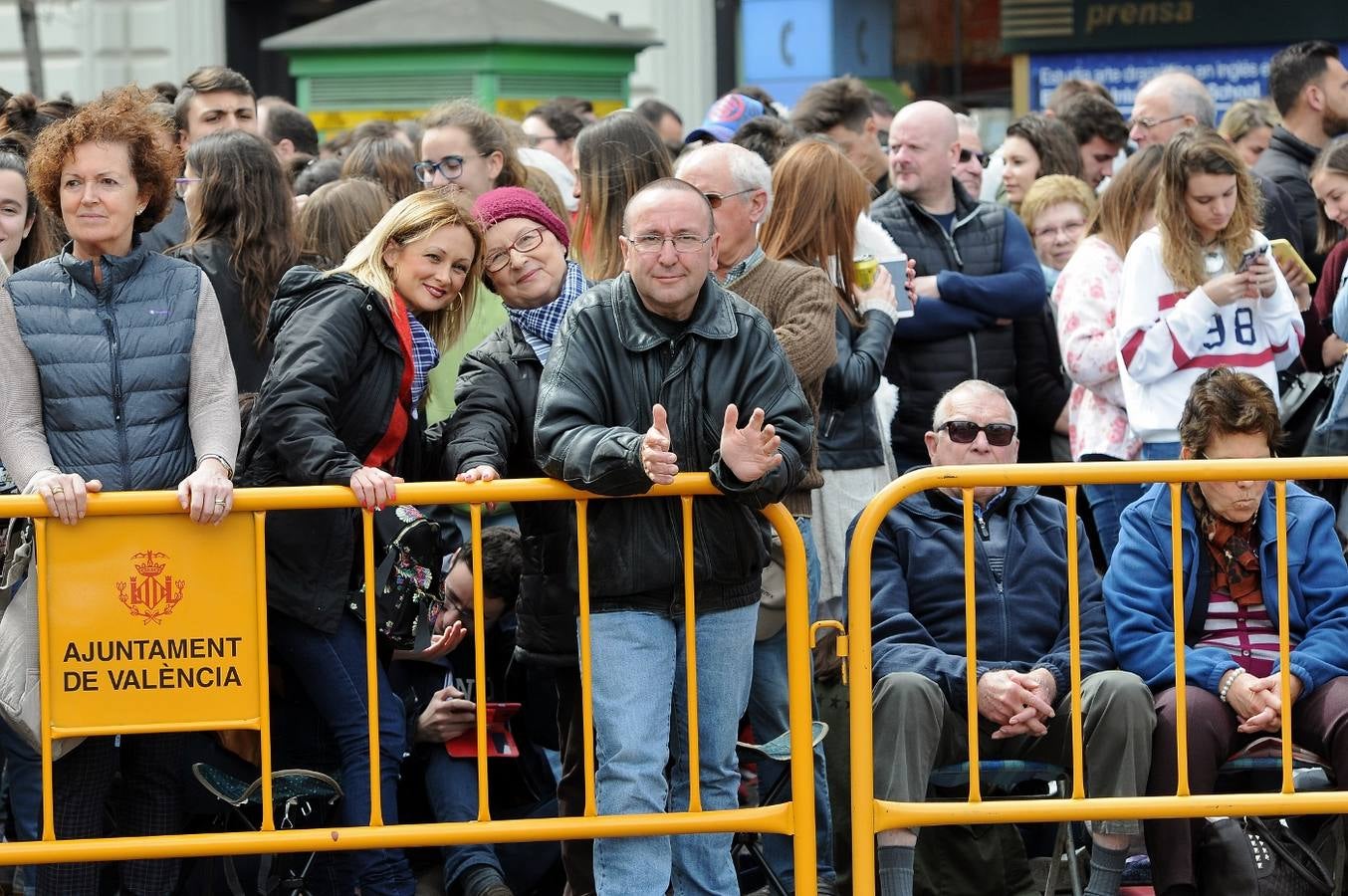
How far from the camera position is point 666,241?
15.7 ft

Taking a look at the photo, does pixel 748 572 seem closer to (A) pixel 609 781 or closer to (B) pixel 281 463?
(A) pixel 609 781

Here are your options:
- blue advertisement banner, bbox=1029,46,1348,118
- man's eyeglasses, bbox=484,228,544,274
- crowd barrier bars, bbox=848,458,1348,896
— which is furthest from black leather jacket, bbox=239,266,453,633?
blue advertisement banner, bbox=1029,46,1348,118

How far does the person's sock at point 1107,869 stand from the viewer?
5223 millimetres

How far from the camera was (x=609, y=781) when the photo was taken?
15.9 feet

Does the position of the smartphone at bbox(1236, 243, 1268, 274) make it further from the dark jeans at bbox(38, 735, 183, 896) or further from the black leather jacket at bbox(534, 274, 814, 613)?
the dark jeans at bbox(38, 735, 183, 896)

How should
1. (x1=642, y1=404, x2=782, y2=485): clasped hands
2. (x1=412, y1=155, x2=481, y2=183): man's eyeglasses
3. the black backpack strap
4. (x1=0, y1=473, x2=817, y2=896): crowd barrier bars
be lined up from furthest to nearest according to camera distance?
(x1=412, y1=155, x2=481, y2=183): man's eyeglasses < the black backpack strap < (x1=0, y1=473, x2=817, y2=896): crowd barrier bars < (x1=642, y1=404, x2=782, y2=485): clasped hands

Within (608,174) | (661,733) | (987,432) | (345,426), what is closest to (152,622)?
(345,426)

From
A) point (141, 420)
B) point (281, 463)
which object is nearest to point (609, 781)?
point (281, 463)

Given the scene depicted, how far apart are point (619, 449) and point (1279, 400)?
330 cm

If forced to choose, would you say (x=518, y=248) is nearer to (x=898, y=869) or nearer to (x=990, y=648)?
(x=990, y=648)

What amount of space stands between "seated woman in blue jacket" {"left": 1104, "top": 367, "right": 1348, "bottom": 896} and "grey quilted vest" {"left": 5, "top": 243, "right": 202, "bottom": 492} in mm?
2620

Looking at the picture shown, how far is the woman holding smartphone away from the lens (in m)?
6.52

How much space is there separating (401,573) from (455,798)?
2.74 feet

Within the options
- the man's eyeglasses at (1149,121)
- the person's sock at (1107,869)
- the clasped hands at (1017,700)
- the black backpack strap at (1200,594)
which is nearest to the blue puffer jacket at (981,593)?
the clasped hands at (1017,700)
